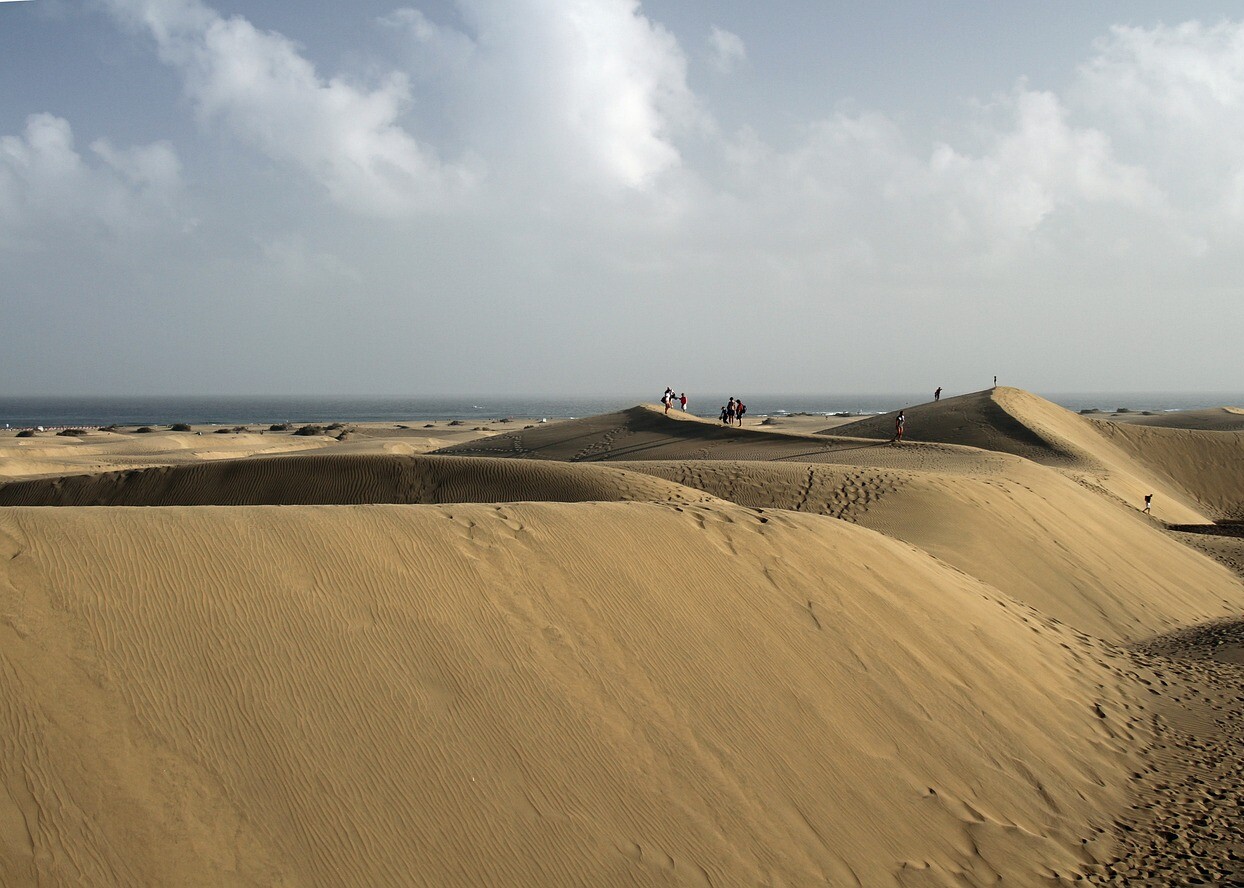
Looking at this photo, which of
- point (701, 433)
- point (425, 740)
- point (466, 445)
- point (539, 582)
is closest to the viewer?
point (425, 740)

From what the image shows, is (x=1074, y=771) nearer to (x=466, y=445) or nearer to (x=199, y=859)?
(x=199, y=859)

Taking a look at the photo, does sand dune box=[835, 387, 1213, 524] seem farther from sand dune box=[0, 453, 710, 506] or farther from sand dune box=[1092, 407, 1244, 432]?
sand dune box=[0, 453, 710, 506]

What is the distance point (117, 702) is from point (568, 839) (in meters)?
2.24

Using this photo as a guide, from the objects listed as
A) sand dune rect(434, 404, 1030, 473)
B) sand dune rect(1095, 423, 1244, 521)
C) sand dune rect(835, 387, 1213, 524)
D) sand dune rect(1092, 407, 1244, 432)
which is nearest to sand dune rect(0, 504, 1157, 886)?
sand dune rect(434, 404, 1030, 473)

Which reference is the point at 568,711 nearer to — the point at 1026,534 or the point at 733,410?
the point at 1026,534

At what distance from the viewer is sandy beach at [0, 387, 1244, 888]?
379 centimetres

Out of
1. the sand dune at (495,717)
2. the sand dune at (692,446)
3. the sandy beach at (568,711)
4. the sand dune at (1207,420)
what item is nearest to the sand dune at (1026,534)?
the sandy beach at (568,711)

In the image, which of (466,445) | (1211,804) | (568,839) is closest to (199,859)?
(568,839)

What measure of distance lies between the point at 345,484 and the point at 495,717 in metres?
8.55

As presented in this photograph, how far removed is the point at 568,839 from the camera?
13.3 feet

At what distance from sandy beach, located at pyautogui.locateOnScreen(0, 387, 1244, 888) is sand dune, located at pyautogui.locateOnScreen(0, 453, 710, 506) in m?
3.89

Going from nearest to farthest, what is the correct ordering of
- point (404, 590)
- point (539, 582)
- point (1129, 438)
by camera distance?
point (404, 590), point (539, 582), point (1129, 438)

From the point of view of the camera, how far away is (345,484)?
12.5 metres

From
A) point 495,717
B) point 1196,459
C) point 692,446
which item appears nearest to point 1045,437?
point 1196,459
